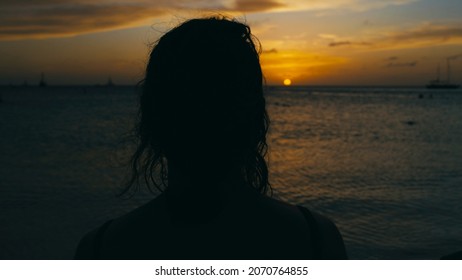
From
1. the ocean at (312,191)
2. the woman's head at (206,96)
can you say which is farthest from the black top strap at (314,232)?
the ocean at (312,191)

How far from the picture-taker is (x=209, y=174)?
55.5 inches

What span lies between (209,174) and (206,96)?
0.78ft

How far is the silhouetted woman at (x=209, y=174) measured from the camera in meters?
1.39

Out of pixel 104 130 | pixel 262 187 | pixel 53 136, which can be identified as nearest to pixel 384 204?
pixel 262 187

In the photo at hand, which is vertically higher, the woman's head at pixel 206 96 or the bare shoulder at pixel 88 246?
the woman's head at pixel 206 96

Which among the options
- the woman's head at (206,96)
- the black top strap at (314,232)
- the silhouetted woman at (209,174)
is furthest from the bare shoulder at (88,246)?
the black top strap at (314,232)

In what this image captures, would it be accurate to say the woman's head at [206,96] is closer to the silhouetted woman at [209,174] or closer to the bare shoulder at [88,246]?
the silhouetted woman at [209,174]

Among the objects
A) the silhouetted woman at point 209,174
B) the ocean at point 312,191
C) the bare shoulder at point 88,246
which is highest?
the silhouetted woman at point 209,174

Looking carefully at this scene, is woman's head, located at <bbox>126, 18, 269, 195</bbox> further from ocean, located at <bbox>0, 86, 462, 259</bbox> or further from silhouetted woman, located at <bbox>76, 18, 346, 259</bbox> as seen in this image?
ocean, located at <bbox>0, 86, 462, 259</bbox>

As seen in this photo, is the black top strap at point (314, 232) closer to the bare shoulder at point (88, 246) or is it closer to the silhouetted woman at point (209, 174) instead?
the silhouetted woman at point (209, 174)

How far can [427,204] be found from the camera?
A: 35.8ft

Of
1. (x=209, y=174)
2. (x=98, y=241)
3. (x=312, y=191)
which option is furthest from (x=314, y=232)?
(x=312, y=191)

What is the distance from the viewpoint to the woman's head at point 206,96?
141cm

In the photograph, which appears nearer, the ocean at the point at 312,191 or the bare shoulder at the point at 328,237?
the bare shoulder at the point at 328,237
